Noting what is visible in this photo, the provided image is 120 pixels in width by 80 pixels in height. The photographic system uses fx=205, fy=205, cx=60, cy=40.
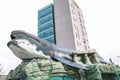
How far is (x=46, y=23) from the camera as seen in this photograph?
49969mm

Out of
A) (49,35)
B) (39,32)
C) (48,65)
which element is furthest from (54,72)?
(39,32)

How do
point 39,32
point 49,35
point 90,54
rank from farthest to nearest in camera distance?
point 39,32 < point 49,35 < point 90,54

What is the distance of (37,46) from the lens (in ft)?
58.5

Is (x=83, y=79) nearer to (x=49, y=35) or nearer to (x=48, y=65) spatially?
(x=48, y=65)

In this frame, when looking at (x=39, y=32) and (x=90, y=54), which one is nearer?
(x=90, y=54)

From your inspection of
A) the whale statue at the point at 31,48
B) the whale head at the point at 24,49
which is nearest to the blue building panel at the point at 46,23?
the whale statue at the point at 31,48

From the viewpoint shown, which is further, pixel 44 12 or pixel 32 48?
pixel 44 12

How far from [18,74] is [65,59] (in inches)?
172

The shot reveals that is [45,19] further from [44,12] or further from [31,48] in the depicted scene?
[31,48]

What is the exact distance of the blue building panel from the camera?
4725 centimetres

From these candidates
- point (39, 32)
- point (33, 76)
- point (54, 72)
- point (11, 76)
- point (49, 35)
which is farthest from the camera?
point (39, 32)

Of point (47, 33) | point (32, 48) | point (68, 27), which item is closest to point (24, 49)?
point (32, 48)

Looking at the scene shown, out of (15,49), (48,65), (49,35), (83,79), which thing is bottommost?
(83,79)

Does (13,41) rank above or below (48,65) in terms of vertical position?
above
